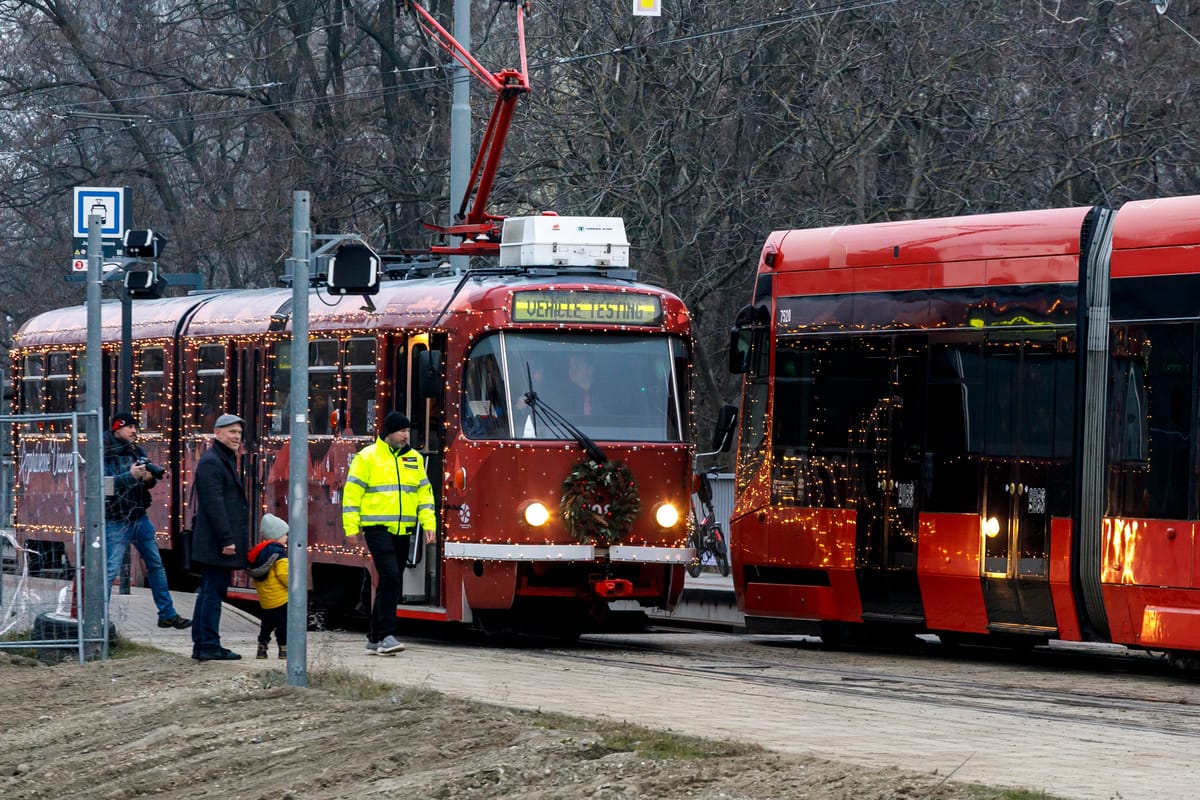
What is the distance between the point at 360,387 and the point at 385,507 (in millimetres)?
2787

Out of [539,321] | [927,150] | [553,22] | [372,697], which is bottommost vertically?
[372,697]

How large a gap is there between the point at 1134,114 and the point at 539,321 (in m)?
11.3

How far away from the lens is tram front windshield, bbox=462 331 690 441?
16.2 m

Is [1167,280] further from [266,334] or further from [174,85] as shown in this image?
[174,85]

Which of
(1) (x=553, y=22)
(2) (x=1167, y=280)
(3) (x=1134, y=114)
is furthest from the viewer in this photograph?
(1) (x=553, y=22)

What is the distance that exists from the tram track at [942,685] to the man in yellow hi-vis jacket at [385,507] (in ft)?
4.17

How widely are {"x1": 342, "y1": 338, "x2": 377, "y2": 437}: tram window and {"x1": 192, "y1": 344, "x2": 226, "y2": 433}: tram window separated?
2612 millimetres

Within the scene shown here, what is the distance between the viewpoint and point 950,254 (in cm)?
1575

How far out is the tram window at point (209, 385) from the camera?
66.5 feet

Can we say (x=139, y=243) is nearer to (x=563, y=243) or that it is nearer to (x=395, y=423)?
(x=563, y=243)

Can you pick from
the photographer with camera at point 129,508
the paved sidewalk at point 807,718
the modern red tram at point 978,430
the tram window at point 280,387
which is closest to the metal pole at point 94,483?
the paved sidewalk at point 807,718

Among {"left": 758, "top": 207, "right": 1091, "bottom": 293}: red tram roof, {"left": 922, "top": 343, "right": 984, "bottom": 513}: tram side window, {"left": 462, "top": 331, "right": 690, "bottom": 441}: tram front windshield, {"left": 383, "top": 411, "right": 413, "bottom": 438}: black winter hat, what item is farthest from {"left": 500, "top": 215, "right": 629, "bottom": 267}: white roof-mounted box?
{"left": 922, "top": 343, "right": 984, "bottom": 513}: tram side window

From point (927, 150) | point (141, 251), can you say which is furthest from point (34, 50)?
point (141, 251)

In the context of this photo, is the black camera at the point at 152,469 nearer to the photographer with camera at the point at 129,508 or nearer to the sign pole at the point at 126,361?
the photographer with camera at the point at 129,508
